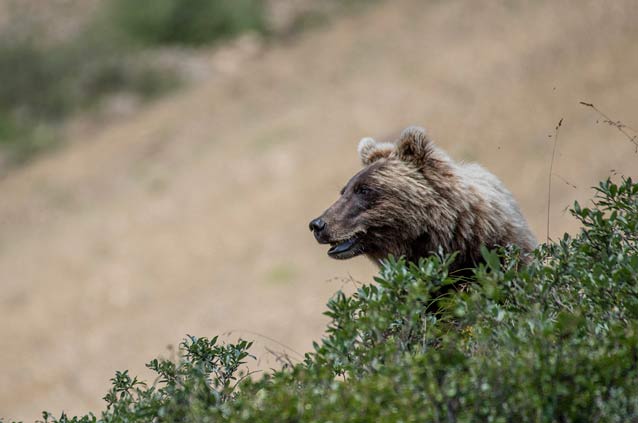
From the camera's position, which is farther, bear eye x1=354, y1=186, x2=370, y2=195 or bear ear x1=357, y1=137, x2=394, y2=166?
bear ear x1=357, y1=137, x2=394, y2=166

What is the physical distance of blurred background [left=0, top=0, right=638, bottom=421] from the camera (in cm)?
1791

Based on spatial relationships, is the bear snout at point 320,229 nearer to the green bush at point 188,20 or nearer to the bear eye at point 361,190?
the bear eye at point 361,190

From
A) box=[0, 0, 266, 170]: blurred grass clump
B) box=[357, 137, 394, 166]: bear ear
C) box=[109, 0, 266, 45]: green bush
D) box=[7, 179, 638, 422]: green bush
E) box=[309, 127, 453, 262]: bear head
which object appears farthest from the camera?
box=[109, 0, 266, 45]: green bush

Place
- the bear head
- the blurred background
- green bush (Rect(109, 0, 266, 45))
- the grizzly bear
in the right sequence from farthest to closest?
green bush (Rect(109, 0, 266, 45)) < the blurred background < the bear head < the grizzly bear

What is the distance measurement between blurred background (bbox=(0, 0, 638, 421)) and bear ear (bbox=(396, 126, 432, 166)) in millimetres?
7812

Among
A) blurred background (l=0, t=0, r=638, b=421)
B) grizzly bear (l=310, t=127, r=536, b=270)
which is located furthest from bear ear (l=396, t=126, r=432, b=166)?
blurred background (l=0, t=0, r=638, b=421)

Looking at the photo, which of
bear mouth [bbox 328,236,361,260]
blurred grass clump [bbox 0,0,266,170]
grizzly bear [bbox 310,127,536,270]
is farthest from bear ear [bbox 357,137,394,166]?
blurred grass clump [bbox 0,0,266,170]

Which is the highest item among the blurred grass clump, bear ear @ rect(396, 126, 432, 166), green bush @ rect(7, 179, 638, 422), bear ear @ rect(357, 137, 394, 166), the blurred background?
the blurred grass clump

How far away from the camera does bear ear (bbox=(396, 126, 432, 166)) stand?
6109 mm

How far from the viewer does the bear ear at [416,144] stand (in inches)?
241

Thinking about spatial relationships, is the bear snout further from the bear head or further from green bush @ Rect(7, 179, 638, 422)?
green bush @ Rect(7, 179, 638, 422)

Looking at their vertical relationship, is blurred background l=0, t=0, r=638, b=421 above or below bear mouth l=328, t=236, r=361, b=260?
above

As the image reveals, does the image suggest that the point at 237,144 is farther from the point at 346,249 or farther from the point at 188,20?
the point at 346,249

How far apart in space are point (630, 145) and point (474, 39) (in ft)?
28.7
